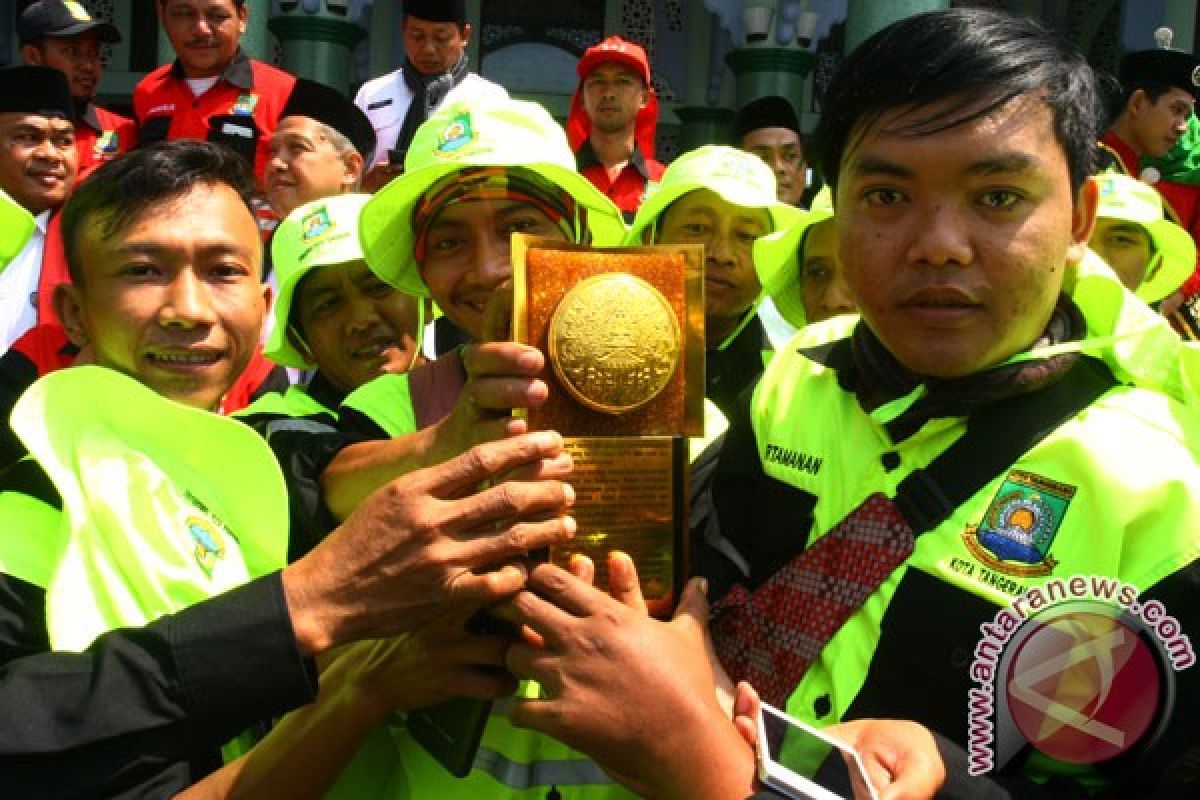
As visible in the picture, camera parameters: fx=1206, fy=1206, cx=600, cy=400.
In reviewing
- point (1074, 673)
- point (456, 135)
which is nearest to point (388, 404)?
point (456, 135)

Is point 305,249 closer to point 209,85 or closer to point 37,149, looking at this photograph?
point 37,149

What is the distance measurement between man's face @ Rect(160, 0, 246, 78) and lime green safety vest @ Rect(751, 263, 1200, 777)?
424 cm

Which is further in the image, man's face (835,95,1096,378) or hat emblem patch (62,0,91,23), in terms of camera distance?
hat emblem patch (62,0,91,23)

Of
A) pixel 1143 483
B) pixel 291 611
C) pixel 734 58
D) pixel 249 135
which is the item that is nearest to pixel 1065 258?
pixel 1143 483

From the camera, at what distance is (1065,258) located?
1.71m

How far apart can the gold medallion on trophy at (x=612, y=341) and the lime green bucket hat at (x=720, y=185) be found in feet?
6.12

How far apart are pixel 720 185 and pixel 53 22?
14.0ft

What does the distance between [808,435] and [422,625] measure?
0.66 meters

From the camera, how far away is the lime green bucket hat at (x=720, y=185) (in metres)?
3.64

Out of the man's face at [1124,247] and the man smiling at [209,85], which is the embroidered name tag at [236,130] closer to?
the man smiling at [209,85]

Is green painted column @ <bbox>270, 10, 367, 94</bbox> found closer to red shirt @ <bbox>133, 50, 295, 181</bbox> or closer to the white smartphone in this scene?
red shirt @ <bbox>133, 50, 295, 181</bbox>

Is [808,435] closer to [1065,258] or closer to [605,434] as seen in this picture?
[605,434]

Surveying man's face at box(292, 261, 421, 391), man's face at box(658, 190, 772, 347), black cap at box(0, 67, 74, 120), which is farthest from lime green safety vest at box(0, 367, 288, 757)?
black cap at box(0, 67, 74, 120)

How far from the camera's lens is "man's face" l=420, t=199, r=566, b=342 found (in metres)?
2.32
